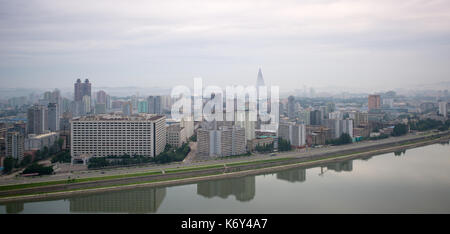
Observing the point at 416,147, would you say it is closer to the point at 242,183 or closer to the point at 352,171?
the point at 352,171

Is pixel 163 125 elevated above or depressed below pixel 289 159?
above

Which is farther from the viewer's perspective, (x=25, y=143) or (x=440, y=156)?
(x=440, y=156)

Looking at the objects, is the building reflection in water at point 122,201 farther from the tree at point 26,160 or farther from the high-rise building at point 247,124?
the high-rise building at point 247,124

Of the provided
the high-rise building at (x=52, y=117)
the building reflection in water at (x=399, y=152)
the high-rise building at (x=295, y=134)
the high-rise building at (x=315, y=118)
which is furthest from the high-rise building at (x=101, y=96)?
the building reflection in water at (x=399, y=152)

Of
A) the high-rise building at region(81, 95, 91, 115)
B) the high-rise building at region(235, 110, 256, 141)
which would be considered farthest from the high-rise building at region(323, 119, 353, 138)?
the high-rise building at region(81, 95, 91, 115)

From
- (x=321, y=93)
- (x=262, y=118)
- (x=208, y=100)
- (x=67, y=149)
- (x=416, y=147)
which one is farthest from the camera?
(x=321, y=93)

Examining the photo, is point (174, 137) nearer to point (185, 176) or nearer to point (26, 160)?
point (185, 176)

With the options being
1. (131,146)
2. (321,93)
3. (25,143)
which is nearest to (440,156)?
(131,146)
